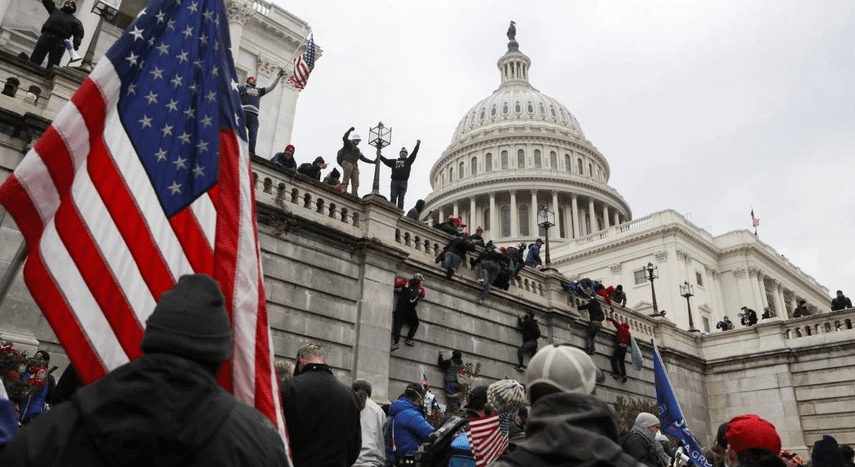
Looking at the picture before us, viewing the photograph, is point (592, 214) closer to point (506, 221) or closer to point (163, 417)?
point (506, 221)

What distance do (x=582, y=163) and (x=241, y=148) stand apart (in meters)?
86.6

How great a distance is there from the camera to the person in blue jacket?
24.0 feet

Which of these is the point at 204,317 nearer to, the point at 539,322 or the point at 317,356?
the point at 317,356

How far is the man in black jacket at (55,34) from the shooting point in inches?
518

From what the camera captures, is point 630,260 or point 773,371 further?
point 630,260

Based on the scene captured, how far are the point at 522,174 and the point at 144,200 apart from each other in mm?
77799

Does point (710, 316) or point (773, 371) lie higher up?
point (710, 316)

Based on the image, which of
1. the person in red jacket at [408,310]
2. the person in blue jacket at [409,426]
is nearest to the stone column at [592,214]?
the person in red jacket at [408,310]

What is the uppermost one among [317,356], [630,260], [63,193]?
[630,260]

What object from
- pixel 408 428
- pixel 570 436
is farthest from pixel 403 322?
pixel 570 436

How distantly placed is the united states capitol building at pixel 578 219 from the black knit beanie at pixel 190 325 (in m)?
44.8

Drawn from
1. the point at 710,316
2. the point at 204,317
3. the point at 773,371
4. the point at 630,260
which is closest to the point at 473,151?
the point at 630,260

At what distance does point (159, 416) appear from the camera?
214 cm

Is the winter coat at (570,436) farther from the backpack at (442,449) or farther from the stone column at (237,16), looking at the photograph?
the stone column at (237,16)
